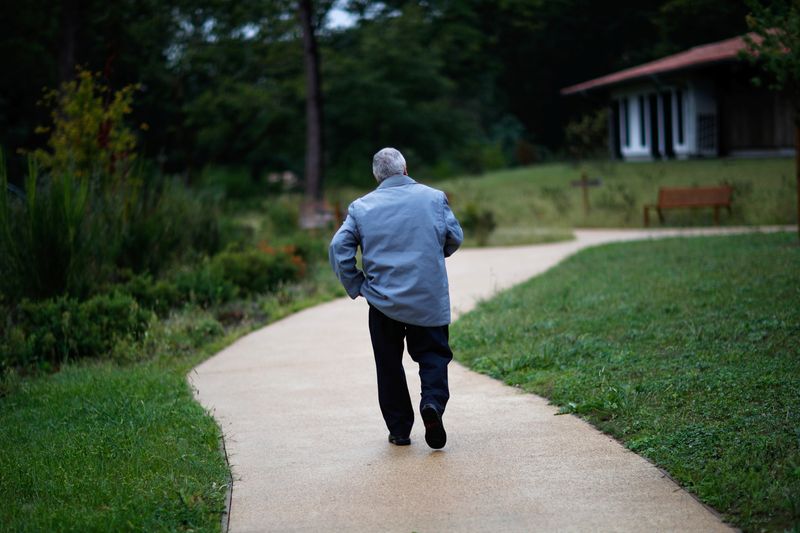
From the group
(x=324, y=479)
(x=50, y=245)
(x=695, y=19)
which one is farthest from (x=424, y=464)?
(x=695, y=19)

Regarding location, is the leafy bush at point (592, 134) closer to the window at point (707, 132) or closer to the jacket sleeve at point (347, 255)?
the window at point (707, 132)

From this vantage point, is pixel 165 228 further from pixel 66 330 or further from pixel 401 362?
pixel 401 362

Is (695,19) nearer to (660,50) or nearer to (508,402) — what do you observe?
(660,50)

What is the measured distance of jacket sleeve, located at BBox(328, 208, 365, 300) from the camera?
19.9ft

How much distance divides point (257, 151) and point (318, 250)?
93.4 feet

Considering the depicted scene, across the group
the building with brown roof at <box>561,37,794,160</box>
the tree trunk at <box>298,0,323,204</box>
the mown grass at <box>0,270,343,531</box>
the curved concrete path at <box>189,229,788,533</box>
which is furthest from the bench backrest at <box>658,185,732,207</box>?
the mown grass at <box>0,270,343,531</box>

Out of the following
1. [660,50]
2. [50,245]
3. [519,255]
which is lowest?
[519,255]

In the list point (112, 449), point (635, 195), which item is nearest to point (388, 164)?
point (112, 449)

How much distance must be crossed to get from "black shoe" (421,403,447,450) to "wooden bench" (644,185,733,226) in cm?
1793

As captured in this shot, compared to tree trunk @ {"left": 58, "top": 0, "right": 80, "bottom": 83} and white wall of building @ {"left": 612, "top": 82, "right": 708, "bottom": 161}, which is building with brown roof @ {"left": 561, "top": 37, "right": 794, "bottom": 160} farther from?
tree trunk @ {"left": 58, "top": 0, "right": 80, "bottom": 83}

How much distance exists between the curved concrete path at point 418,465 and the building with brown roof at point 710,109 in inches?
942

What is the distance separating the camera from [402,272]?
6055 millimetres

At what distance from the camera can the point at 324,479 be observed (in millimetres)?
5695

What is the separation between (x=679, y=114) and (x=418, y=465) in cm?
3010
